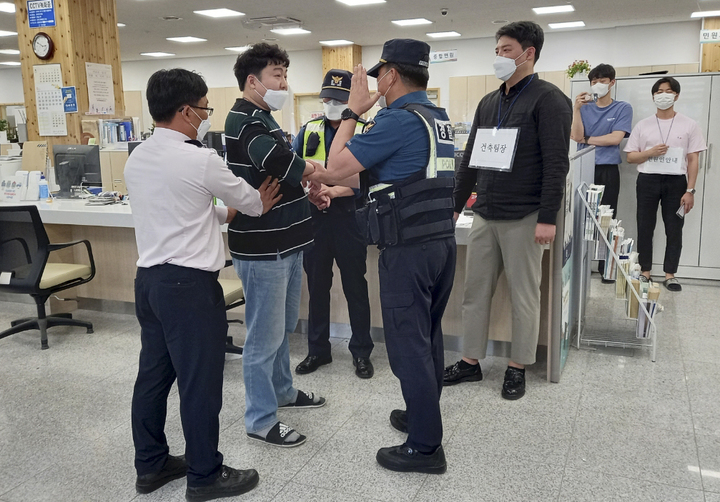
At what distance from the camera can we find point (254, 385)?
2377 millimetres

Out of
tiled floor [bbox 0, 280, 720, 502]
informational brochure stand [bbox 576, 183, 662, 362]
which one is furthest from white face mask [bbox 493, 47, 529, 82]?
tiled floor [bbox 0, 280, 720, 502]

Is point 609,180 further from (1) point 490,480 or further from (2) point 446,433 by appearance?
(1) point 490,480

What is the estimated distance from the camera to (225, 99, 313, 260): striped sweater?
215 centimetres

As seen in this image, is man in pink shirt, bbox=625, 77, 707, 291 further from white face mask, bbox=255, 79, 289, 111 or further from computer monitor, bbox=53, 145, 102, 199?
computer monitor, bbox=53, 145, 102, 199

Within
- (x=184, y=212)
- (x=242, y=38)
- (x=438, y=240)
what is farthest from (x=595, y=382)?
(x=242, y=38)

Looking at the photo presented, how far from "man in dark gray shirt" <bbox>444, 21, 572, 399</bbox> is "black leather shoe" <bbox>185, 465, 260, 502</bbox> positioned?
1222 millimetres

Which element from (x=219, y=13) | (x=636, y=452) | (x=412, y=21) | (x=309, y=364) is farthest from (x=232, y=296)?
(x=412, y=21)

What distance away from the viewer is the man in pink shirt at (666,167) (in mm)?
4582

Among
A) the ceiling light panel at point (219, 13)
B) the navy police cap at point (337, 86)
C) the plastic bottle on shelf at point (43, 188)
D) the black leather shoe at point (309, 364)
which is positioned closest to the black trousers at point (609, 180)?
the navy police cap at point (337, 86)

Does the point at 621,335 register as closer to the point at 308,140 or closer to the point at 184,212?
the point at 308,140

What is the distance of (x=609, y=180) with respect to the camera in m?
4.97

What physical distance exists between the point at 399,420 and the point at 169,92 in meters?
1.57

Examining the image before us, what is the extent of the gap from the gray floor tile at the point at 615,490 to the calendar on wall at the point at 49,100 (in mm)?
5855

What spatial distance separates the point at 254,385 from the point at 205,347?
0.51 meters
